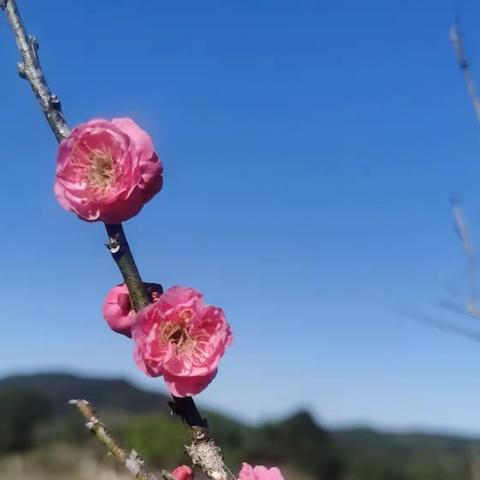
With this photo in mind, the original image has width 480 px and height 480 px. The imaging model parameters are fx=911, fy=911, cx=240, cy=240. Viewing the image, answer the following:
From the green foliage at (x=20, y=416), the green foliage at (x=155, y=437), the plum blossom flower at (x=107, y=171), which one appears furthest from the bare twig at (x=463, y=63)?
the green foliage at (x=20, y=416)

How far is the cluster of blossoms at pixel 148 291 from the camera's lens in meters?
0.50

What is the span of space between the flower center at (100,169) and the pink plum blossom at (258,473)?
188mm

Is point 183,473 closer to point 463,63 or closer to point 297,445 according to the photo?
point 463,63

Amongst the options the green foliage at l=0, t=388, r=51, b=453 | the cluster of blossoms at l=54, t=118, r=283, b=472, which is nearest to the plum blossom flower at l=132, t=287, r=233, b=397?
the cluster of blossoms at l=54, t=118, r=283, b=472

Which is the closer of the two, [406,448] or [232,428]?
[232,428]

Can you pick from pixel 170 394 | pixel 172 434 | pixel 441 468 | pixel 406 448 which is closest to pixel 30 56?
pixel 170 394

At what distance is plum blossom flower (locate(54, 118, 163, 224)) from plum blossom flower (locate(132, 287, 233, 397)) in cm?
6

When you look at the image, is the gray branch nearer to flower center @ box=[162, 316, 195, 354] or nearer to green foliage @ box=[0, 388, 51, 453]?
flower center @ box=[162, 316, 195, 354]

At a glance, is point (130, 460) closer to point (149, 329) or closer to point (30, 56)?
point (149, 329)

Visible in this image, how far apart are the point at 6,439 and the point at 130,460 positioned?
7.13 meters

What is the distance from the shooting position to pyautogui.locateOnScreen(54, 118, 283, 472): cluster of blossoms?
1.64 feet

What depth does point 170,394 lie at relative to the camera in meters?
0.49

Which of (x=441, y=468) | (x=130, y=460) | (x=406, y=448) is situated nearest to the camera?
(x=130, y=460)

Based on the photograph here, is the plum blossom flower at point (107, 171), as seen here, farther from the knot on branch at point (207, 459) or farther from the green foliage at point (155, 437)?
the green foliage at point (155, 437)
